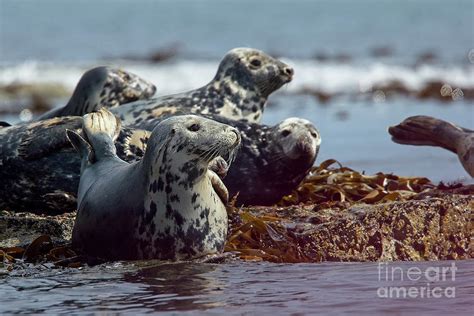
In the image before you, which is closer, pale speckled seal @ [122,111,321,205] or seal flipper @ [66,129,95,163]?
seal flipper @ [66,129,95,163]

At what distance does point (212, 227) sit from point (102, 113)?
1390 millimetres

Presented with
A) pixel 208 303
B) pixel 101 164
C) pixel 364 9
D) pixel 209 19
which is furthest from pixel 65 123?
pixel 364 9

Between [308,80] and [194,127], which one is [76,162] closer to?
[194,127]

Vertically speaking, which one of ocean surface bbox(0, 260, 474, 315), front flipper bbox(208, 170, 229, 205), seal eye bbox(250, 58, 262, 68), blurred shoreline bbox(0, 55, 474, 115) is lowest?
ocean surface bbox(0, 260, 474, 315)

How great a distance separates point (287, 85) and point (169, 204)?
50.2ft

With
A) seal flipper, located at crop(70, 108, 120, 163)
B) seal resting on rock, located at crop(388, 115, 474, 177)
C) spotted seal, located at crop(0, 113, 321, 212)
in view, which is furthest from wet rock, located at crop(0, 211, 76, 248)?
seal resting on rock, located at crop(388, 115, 474, 177)

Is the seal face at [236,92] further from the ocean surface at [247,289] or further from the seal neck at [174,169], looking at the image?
the ocean surface at [247,289]

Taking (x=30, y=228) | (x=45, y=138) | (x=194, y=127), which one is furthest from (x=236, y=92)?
(x=194, y=127)

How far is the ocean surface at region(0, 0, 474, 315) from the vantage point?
4887 millimetres

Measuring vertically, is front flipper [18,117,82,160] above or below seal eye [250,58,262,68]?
below

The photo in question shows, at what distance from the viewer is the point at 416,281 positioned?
5168 mm

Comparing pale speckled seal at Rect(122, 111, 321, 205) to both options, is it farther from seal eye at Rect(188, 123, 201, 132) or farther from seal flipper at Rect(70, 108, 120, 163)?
seal eye at Rect(188, 123, 201, 132)

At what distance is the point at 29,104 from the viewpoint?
62.3 ft

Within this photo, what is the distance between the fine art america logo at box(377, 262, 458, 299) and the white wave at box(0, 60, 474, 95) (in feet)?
47.8
